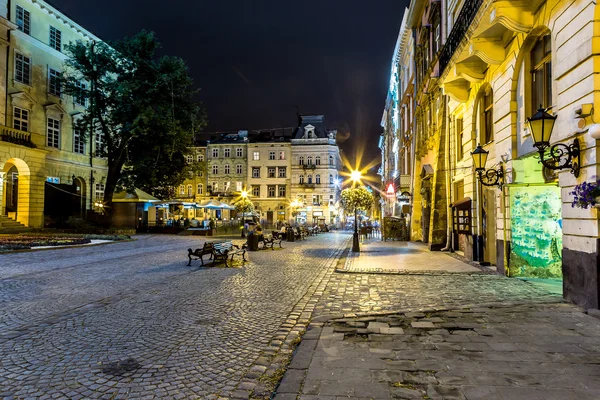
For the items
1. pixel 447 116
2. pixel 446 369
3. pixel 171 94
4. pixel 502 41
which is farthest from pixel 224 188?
pixel 446 369

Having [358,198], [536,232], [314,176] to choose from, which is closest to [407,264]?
[536,232]

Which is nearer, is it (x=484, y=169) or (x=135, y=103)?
(x=484, y=169)

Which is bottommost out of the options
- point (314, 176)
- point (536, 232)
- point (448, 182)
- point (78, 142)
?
point (536, 232)

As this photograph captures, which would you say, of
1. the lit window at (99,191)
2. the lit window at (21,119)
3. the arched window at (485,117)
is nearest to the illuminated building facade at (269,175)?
the lit window at (99,191)

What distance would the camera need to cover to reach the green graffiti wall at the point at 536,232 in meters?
9.72

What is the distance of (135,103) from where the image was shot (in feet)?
96.2

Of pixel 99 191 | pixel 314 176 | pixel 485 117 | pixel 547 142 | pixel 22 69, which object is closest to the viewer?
pixel 547 142

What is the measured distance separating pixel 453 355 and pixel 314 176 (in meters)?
57.8

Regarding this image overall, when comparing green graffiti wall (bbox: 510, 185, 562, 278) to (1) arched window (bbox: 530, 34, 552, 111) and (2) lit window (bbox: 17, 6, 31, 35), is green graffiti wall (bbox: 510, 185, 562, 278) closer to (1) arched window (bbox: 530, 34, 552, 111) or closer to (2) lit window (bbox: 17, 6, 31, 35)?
(1) arched window (bbox: 530, 34, 552, 111)

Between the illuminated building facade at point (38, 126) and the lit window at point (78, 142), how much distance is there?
83 mm

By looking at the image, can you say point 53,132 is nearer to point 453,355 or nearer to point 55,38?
point 55,38

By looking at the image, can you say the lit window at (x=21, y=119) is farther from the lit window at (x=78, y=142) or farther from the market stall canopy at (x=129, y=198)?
the market stall canopy at (x=129, y=198)

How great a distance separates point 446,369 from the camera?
4.10 meters

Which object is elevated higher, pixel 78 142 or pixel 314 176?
pixel 78 142
